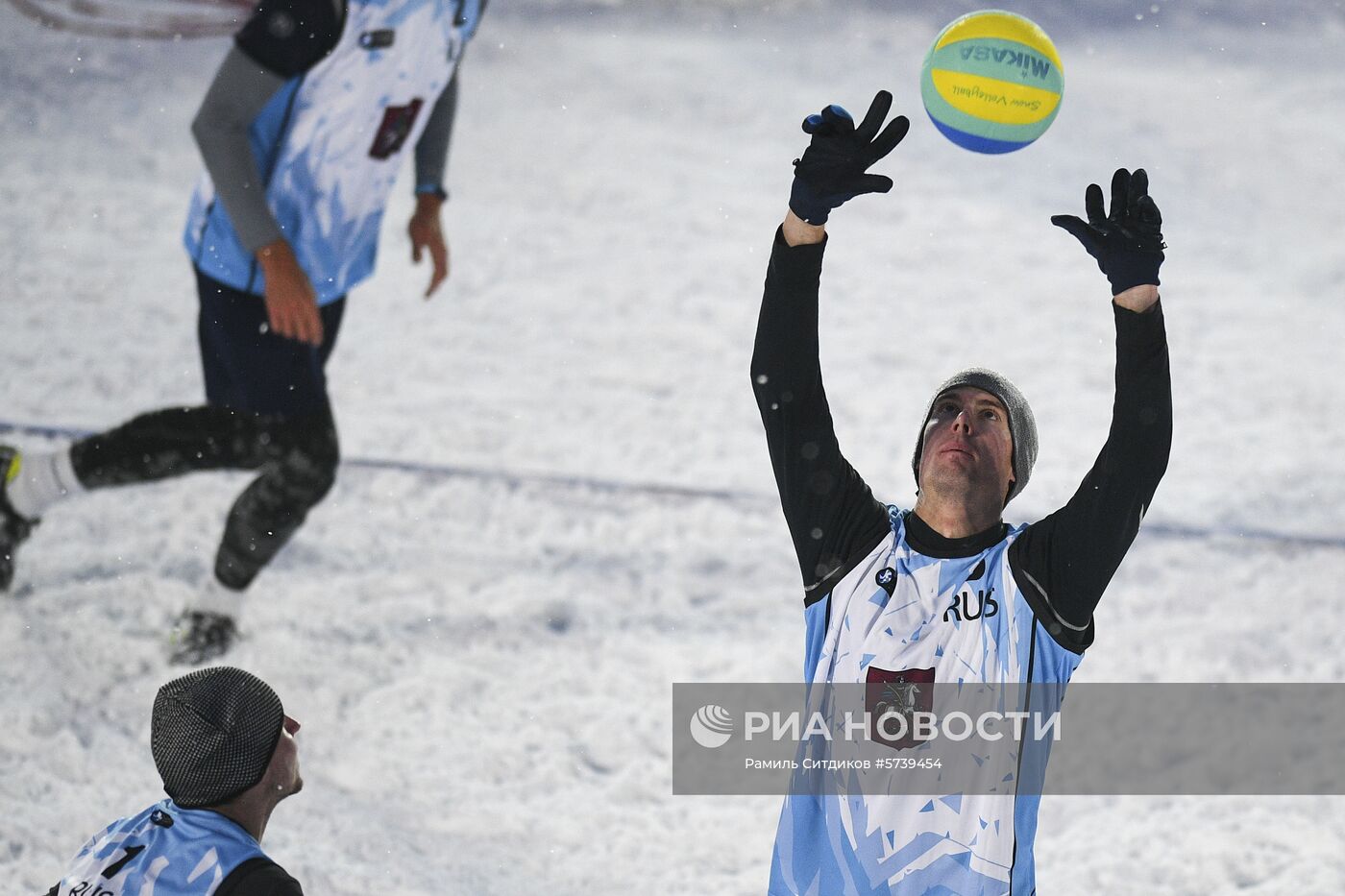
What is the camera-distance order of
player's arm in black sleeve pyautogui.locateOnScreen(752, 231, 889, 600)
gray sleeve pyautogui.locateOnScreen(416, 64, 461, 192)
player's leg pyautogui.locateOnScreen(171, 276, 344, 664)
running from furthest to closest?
gray sleeve pyautogui.locateOnScreen(416, 64, 461, 192) → player's leg pyautogui.locateOnScreen(171, 276, 344, 664) → player's arm in black sleeve pyautogui.locateOnScreen(752, 231, 889, 600)

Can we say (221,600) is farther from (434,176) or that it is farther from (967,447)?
(967,447)

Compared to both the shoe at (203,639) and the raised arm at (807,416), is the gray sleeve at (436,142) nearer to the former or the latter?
the shoe at (203,639)

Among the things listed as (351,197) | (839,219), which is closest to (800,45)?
(839,219)

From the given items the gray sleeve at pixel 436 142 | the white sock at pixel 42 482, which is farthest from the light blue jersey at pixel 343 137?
the white sock at pixel 42 482

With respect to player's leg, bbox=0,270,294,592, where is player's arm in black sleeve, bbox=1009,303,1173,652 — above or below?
above

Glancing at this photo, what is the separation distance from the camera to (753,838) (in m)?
3.53

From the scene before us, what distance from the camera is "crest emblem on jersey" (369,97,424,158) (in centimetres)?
383

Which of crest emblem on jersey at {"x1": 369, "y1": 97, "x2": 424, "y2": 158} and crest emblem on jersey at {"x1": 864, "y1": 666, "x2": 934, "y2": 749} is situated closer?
crest emblem on jersey at {"x1": 864, "y1": 666, "x2": 934, "y2": 749}

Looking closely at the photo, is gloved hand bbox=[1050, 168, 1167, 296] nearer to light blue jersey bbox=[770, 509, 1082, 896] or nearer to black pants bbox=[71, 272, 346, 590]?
light blue jersey bbox=[770, 509, 1082, 896]

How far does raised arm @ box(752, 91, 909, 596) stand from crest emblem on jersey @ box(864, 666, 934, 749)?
18cm

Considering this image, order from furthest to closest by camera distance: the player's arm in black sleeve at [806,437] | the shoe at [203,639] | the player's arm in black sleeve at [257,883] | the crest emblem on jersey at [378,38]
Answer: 1. the shoe at [203,639]
2. the crest emblem on jersey at [378,38]
3. the player's arm in black sleeve at [806,437]
4. the player's arm in black sleeve at [257,883]

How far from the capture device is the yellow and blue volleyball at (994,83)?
3176 millimetres

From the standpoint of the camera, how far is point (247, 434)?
3.83 metres

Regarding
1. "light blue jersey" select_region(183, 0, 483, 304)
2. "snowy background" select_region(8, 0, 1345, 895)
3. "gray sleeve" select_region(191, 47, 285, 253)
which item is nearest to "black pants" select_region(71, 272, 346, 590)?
"light blue jersey" select_region(183, 0, 483, 304)
